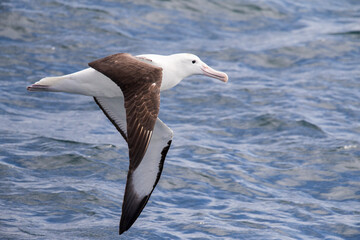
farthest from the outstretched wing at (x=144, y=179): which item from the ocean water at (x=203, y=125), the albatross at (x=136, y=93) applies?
the ocean water at (x=203, y=125)

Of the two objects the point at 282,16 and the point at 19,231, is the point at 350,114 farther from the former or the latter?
the point at 19,231

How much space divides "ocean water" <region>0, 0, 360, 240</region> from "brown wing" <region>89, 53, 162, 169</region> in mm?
2977

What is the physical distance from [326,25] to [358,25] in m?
0.94

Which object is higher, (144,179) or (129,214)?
(144,179)

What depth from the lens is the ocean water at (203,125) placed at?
11.3 meters

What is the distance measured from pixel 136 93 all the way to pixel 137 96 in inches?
2.0

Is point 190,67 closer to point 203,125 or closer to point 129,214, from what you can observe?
point 129,214

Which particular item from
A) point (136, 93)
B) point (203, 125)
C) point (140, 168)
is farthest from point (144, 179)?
point (203, 125)

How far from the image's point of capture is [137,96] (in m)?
8.30

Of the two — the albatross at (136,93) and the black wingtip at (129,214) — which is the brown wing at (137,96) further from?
the black wingtip at (129,214)

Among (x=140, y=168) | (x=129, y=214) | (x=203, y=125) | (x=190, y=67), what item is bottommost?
(x=203, y=125)

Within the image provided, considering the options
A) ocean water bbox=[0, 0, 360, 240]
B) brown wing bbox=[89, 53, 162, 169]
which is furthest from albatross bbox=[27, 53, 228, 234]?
ocean water bbox=[0, 0, 360, 240]

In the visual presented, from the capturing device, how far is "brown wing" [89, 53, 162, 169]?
8.01 m

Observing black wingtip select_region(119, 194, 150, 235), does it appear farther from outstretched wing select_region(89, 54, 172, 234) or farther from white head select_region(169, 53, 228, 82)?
white head select_region(169, 53, 228, 82)
